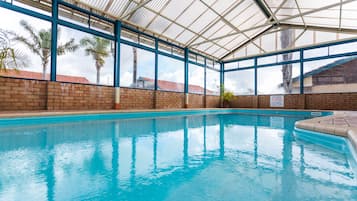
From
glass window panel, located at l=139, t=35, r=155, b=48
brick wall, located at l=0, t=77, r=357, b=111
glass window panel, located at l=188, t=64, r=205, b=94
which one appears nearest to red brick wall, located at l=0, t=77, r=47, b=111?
brick wall, located at l=0, t=77, r=357, b=111

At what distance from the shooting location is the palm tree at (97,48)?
268 inches

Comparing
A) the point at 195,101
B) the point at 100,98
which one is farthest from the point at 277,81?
the point at 100,98

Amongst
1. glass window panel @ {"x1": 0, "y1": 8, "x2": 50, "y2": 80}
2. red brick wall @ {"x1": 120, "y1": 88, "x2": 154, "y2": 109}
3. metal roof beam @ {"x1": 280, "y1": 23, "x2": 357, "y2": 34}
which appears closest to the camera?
glass window panel @ {"x1": 0, "y1": 8, "x2": 50, "y2": 80}

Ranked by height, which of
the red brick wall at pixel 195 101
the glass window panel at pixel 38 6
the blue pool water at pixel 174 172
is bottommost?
the blue pool water at pixel 174 172

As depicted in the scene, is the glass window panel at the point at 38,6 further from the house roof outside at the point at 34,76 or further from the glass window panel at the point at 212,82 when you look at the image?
the glass window panel at the point at 212,82

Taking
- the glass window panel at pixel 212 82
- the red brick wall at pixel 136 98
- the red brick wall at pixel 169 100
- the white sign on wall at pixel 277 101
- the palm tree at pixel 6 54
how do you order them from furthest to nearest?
the glass window panel at pixel 212 82 < the white sign on wall at pixel 277 101 < the red brick wall at pixel 169 100 < the red brick wall at pixel 136 98 < the palm tree at pixel 6 54

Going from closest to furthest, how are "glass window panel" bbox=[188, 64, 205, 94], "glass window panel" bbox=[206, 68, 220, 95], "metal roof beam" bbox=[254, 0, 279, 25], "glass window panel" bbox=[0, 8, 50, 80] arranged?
1. "glass window panel" bbox=[0, 8, 50, 80]
2. "metal roof beam" bbox=[254, 0, 279, 25]
3. "glass window panel" bbox=[188, 64, 205, 94]
4. "glass window panel" bbox=[206, 68, 220, 95]

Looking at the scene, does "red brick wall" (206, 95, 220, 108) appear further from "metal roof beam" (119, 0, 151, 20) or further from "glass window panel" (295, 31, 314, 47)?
"metal roof beam" (119, 0, 151, 20)

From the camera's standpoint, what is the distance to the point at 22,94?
16.9 ft

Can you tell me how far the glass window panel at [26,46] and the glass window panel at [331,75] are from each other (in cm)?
1229

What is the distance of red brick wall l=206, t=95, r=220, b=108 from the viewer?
40.1 ft

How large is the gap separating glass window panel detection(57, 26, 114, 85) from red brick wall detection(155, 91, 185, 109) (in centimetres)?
270

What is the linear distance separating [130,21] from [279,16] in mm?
7463

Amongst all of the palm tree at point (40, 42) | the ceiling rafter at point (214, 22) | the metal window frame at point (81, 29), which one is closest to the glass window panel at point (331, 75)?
the ceiling rafter at point (214, 22)
